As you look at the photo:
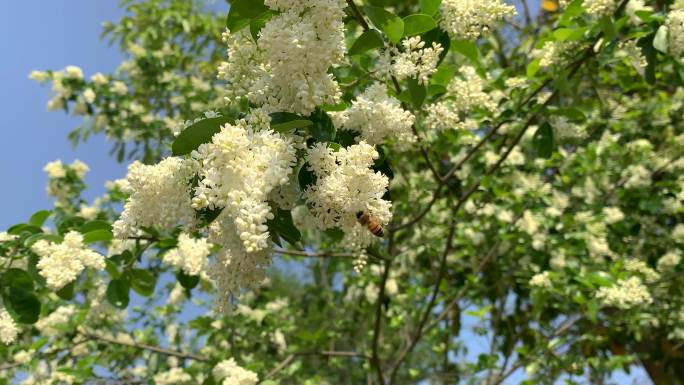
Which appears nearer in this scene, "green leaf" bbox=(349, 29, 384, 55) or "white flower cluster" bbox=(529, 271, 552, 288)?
"green leaf" bbox=(349, 29, 384, 55)

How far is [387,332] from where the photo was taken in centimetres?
573

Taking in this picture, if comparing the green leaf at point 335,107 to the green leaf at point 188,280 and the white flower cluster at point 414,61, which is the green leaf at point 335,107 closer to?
the white flower cluster at point 414,61

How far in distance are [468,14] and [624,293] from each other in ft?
7.93

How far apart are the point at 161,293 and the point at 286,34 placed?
15.2 feet

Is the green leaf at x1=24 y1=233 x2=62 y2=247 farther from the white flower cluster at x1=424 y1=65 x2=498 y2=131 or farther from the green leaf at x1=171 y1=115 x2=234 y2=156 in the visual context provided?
the white flower cluster at x1=424 y1=65 x2=498 y2=131

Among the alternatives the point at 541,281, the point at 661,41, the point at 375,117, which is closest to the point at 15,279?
the point at 375,117

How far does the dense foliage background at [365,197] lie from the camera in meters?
1.36

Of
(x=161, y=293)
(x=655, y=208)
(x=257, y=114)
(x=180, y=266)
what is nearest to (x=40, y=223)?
(x=180, y=266)

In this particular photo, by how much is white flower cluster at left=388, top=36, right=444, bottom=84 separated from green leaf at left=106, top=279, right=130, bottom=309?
1679mm

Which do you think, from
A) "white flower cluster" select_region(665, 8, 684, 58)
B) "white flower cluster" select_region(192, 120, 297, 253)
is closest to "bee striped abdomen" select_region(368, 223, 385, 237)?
"white flower cluster" select_region(192, 120, 297, 253)

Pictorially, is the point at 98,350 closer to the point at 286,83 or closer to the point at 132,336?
the point at 132,336

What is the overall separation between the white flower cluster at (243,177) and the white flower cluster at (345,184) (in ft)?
0.34

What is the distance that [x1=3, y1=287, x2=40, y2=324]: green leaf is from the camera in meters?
Answer: 2.33

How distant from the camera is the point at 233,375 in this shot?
2.41m
